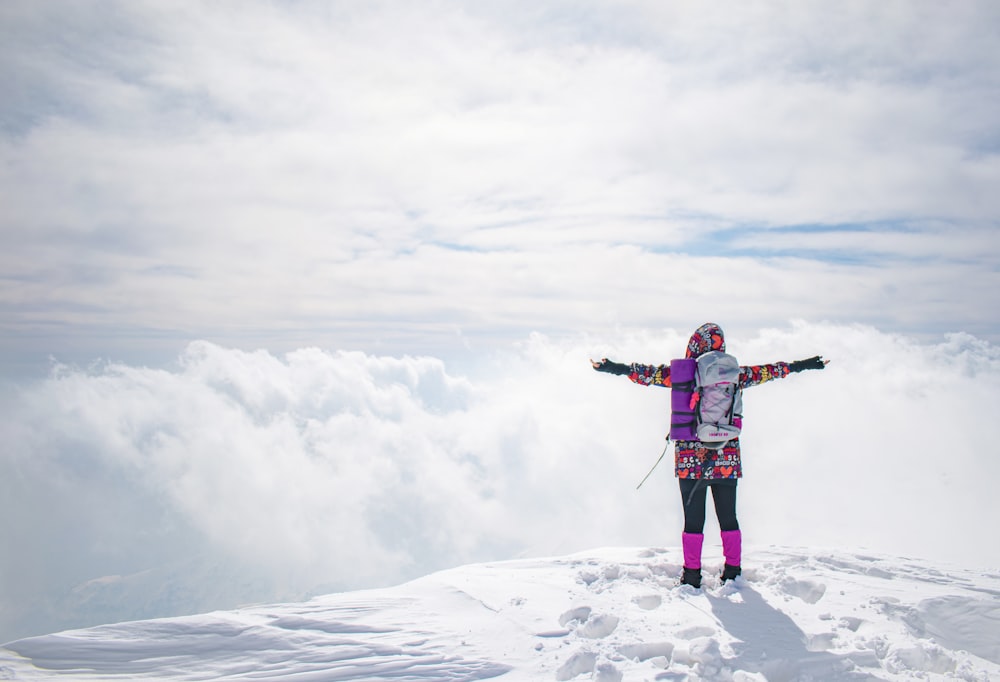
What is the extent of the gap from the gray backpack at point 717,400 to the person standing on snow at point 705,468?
0.66ft

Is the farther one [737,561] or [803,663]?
[737,561]

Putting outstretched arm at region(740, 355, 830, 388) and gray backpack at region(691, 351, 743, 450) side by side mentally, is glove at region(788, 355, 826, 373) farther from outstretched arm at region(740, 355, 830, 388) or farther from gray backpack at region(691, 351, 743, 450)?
gray backpack at region(691, 351, 743, 450)

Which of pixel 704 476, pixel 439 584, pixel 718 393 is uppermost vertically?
pixel 718 393

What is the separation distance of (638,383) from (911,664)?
13.7 ft

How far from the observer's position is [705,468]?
7.44 m

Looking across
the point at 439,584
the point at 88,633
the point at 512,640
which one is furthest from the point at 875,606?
the point at 88,633

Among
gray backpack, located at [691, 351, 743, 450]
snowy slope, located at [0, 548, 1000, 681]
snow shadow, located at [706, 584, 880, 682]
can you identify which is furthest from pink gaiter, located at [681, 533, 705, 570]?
A: gray backpack, located at [691, 351, 743, 450]

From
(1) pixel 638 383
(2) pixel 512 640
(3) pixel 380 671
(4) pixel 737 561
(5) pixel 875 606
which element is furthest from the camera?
(1) pixel 638 383

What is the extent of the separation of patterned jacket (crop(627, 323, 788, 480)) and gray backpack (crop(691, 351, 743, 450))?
0.54 ft

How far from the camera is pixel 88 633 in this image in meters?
5.65

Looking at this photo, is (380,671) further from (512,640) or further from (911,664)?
(911,664)

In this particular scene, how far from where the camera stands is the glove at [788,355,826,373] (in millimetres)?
7617

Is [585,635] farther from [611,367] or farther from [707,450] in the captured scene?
[611,367]

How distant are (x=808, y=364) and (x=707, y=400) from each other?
5.30 feet
